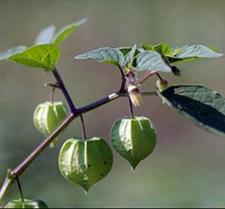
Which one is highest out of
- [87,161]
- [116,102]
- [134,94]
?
[134,94]

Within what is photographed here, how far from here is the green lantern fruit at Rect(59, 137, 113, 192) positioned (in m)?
1.06

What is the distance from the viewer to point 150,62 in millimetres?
927

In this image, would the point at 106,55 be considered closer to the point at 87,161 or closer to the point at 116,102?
the point at 87,161

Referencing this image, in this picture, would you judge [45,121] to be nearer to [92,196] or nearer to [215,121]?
[215,121]

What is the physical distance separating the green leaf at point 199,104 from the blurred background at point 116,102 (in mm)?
2251

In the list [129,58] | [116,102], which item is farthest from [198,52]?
[116,102]

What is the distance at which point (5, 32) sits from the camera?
234 inches

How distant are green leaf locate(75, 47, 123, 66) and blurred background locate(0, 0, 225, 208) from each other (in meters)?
2.24

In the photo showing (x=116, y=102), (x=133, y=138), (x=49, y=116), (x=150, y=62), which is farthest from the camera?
(x=116, y=102)

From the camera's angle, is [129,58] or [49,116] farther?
[49,116]

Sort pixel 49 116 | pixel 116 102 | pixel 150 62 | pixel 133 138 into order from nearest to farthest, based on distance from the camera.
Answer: pixel 150 62
pixel 133 138
pixel 49 116
pixel 116 102

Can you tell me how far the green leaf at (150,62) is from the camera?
2.94ft

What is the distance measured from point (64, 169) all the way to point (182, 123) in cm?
379

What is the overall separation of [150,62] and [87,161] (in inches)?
9.2
